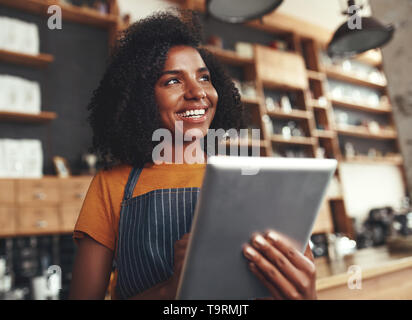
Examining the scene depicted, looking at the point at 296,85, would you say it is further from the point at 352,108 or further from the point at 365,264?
the point at 365,264

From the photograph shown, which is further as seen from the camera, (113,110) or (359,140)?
(359,140)

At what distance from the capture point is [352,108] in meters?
5.99

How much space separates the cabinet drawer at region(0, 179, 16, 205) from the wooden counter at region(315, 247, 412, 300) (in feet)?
7.46

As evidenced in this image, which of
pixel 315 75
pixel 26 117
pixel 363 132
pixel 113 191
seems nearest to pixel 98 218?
pixel 113 191

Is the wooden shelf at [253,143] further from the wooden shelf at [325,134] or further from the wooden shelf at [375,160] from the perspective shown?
the wooden shelf at [375,160]

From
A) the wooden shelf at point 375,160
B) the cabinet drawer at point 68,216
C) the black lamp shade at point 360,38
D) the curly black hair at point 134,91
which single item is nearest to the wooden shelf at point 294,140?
the wooden shelf at point 375,160

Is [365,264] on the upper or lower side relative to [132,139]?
lower

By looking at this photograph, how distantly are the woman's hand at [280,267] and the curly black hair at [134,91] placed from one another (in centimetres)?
52

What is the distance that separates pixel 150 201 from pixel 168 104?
11.5 inches

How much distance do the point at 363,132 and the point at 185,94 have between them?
5306 millimetres

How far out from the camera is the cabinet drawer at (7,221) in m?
2.67

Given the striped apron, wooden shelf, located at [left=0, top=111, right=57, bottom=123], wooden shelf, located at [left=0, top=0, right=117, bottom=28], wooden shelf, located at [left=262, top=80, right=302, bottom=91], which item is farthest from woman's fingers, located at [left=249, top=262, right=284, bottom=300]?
wooden shelf, located at [left=262, top=80, right=302, bottom=91]

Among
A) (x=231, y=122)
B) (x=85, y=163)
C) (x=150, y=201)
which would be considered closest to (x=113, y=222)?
(x=150, y=201)

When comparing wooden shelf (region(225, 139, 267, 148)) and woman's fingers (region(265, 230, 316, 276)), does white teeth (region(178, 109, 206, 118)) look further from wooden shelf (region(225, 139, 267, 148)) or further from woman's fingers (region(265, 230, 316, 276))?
wooden shelf (region(225, 139, 267, 148))
